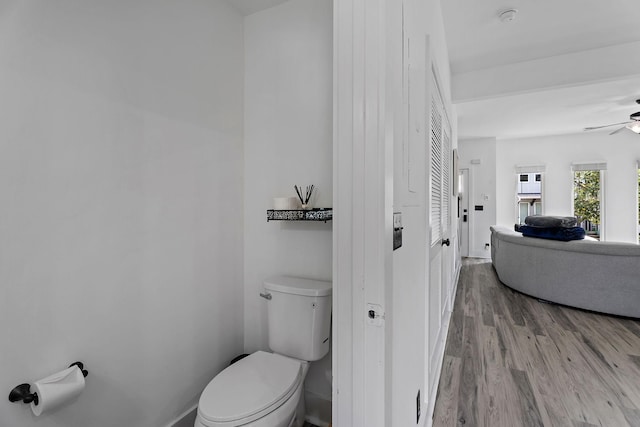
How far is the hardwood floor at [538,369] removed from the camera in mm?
1588

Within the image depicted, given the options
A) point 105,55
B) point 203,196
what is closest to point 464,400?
point 203,196

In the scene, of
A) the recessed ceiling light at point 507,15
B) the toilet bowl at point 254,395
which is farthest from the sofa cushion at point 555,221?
the toilet bowl at point 254,395

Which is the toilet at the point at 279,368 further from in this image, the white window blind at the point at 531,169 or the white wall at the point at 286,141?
the white window blind at the point at 531,169

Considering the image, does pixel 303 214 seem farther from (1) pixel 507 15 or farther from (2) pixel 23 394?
(1) pixel 507 15

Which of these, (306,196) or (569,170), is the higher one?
(569,170)

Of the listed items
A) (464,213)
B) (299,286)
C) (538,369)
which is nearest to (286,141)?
(299,286)

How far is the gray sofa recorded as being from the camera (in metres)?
2.84

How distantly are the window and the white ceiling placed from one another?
192cm

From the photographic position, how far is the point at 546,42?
8.62 ft

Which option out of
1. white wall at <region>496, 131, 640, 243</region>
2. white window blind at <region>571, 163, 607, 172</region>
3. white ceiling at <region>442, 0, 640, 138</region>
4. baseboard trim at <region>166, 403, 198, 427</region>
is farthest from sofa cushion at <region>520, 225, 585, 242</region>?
baseboard trim at <region>166, 403, 198, 427</region>

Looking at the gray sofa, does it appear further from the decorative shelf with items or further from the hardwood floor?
the decorative shelf with items

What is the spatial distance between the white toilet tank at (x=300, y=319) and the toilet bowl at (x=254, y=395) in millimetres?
87

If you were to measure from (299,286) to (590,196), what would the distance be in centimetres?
715

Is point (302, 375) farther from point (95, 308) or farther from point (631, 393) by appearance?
point (631, 393)
